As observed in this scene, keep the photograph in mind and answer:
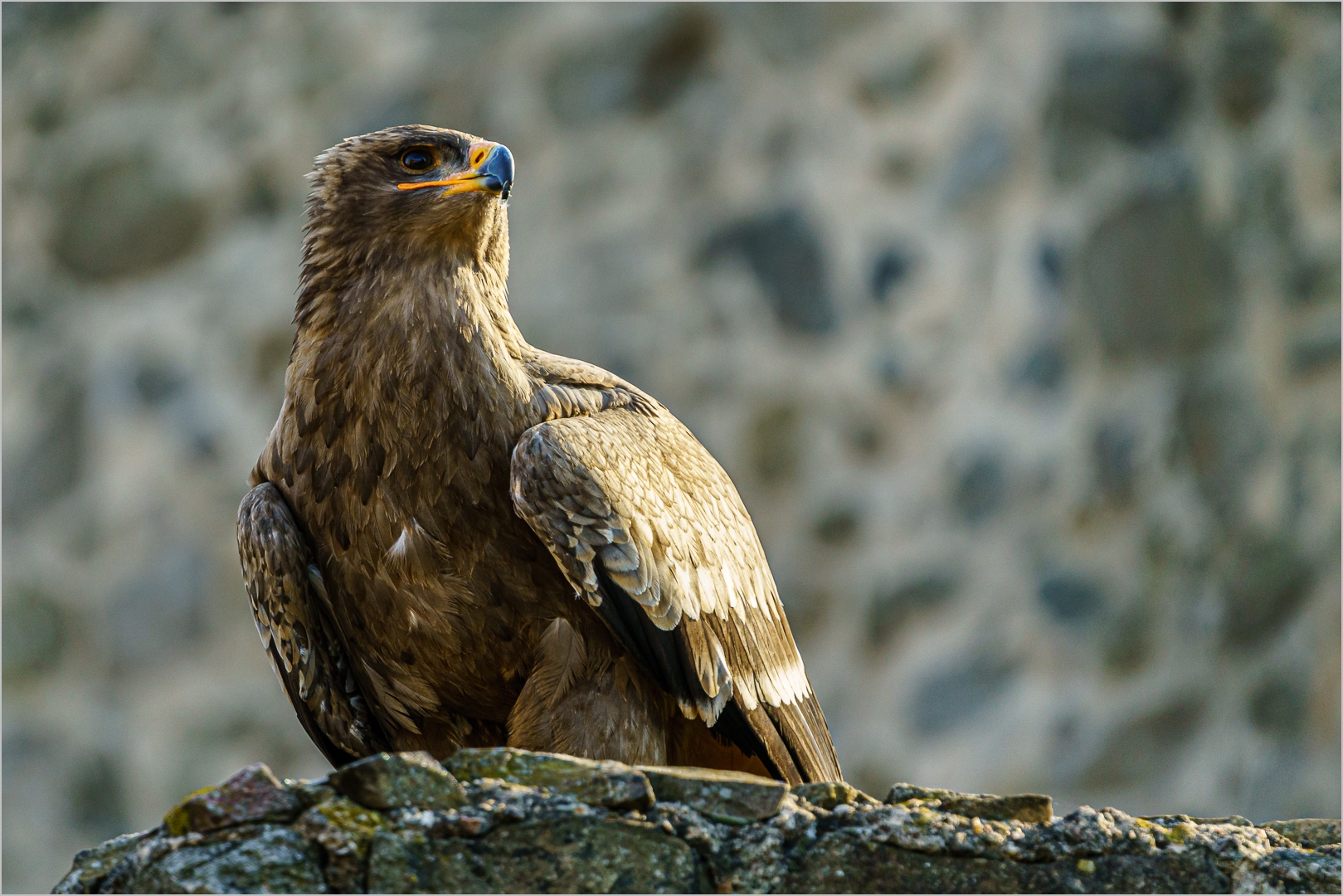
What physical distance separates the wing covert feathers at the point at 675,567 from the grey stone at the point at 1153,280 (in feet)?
11.6

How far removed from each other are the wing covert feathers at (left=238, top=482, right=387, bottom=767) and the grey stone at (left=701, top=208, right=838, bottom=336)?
365 cm

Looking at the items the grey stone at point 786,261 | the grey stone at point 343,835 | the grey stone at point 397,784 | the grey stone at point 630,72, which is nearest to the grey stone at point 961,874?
the grey stone at point 397,784

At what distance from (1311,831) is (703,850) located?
148 cm

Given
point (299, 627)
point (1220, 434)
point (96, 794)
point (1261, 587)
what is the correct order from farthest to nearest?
point (1220, 434)
point (1261, 587)
point (96, 794)
point (299, 627)

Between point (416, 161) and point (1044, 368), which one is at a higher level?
point (1044, 368)

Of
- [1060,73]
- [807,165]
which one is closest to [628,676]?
[807,165]

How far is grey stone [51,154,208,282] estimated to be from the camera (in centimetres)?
754

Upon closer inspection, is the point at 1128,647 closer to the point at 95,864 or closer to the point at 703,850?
the point at 703,850

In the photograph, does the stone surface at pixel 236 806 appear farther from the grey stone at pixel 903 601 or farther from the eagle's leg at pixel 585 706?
the grey stone at pixel 903 601

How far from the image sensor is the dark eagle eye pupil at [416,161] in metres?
4.46

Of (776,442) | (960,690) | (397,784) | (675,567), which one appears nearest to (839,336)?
(776,442)

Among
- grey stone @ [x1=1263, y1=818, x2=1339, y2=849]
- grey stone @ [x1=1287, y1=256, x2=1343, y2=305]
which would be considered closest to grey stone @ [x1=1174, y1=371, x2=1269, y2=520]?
grey stone @ [x1=1287, y1=256, x2=1343, y2=305]

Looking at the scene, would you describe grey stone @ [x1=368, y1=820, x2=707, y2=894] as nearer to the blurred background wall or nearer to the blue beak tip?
the blue beak tip

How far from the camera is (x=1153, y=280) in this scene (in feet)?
24.9
